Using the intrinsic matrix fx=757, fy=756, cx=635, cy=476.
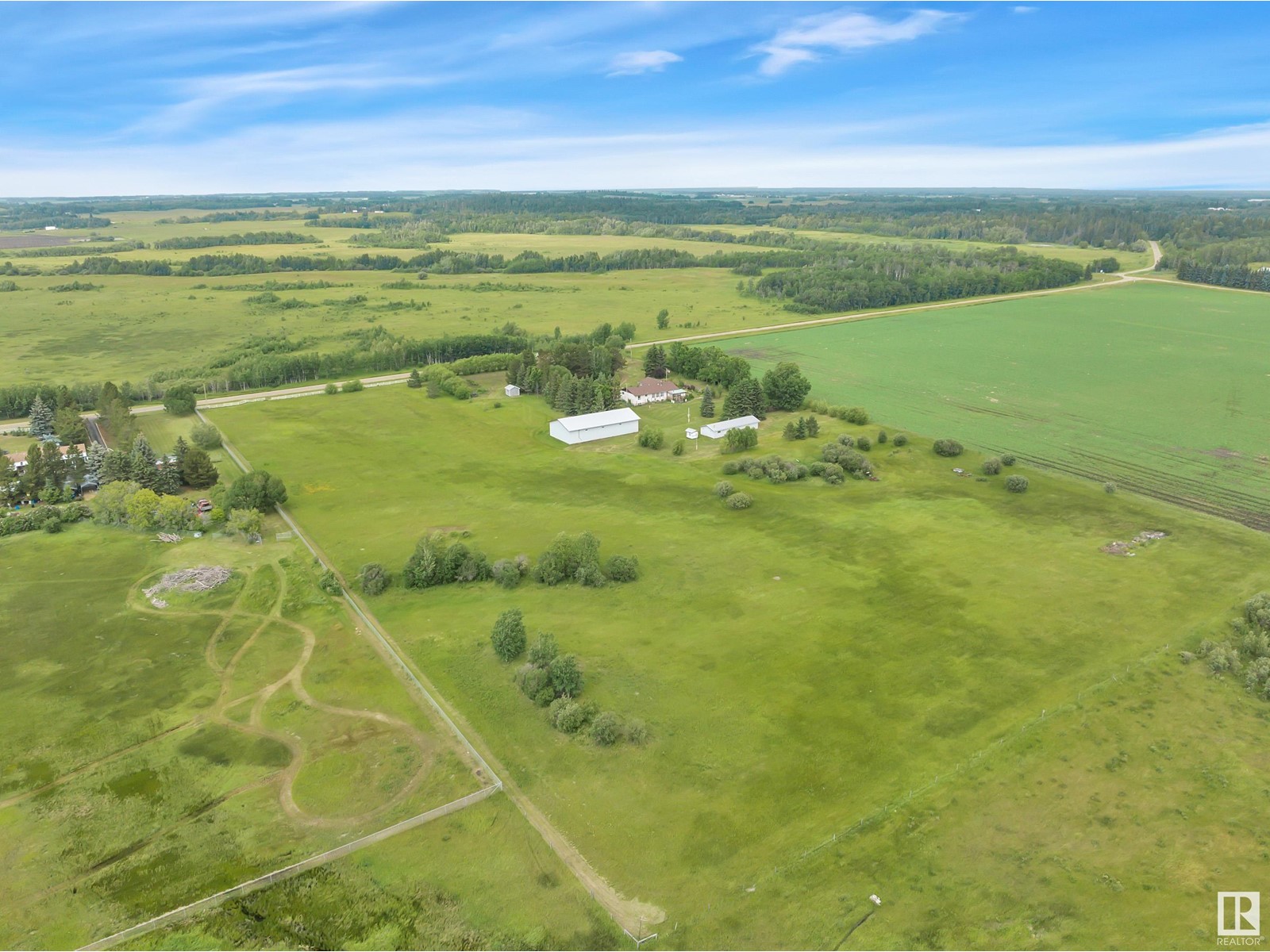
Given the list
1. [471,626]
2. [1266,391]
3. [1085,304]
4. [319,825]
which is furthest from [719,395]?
[1085,304]

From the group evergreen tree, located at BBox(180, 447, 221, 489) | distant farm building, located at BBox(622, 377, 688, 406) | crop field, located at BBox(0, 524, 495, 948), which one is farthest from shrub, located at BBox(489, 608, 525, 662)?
distant farm building, located at BBox(622, 377, 688, 406)

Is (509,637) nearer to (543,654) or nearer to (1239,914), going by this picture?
(543,654)

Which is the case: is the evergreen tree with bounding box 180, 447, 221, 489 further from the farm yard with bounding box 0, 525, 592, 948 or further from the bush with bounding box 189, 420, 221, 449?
the farm yard with bounding box 0, 525, 592, 948

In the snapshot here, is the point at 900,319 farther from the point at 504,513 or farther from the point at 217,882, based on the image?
the point at 217,882

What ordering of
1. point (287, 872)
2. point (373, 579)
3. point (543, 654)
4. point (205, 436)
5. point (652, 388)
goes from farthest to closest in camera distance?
point (652, 388) < point (205, 436) < point (373, 579) < point (543, 654) < point (287, 872)

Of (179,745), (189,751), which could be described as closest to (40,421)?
(179,745)

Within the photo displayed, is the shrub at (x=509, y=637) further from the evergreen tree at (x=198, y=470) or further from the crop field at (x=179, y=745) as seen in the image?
the evergreen tree at (x=198, y=470)
